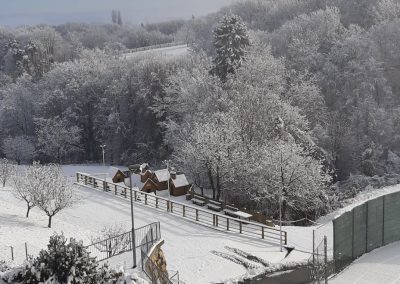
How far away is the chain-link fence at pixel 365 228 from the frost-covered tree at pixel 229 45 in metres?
35.5

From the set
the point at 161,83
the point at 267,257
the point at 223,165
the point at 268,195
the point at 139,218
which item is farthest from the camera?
the point at 161,83

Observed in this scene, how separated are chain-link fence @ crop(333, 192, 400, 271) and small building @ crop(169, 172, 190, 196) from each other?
22.5 metres

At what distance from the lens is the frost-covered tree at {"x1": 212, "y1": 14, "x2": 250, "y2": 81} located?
2323 inches

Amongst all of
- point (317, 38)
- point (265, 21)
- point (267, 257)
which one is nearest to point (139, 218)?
point (267, 257)

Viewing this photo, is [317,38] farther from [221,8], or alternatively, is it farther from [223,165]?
[221,8]

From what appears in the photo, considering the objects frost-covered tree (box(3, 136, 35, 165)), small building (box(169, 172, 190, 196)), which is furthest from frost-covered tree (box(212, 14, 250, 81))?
frost-covered tree (box(3, 136, 35, 165))

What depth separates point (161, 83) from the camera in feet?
A: 240

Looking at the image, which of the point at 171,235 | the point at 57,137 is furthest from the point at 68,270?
the point at 57,137

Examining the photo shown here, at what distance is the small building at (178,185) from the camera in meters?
44.9

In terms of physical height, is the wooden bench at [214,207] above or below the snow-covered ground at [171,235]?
below

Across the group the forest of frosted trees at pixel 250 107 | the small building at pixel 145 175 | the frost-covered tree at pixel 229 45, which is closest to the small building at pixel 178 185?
the forest of frosted trees at pixel 250 107

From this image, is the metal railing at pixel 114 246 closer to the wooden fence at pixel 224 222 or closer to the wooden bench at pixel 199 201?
the wooden fence at pixel 224 222

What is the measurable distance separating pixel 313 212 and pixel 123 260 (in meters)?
25.1

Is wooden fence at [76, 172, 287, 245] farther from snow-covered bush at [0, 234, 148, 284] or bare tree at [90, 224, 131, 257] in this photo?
snow-covered bush at [0, 234, 148, 284]
